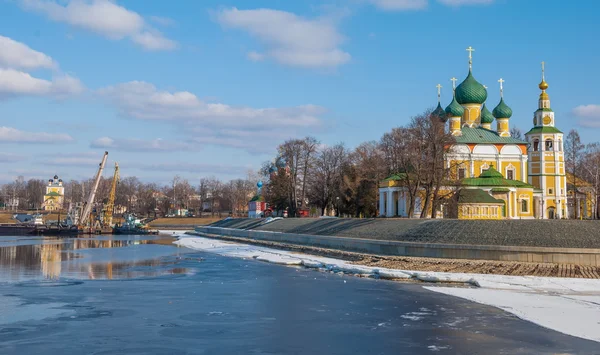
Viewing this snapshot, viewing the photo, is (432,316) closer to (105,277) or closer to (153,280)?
(153,280)

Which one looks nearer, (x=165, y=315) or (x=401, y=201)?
(x=165, y=315)

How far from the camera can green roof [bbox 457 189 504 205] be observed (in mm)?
51938

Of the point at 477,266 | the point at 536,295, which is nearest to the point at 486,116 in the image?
the point at 477,266

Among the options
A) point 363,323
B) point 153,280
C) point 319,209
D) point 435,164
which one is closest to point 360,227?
point 435,164

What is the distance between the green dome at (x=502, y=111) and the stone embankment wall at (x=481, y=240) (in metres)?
31.2

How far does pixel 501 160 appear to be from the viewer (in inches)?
2579

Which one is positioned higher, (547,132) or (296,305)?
(547,132)

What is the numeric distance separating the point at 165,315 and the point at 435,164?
3541 centimetres

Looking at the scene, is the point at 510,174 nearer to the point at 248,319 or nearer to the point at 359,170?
the point at 359,170

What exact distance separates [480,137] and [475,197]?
48.7ft

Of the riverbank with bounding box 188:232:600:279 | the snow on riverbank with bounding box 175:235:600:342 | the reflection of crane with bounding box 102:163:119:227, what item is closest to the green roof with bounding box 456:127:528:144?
the riverbank with bounding box 188:232:600:279

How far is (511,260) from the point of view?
29.3 m

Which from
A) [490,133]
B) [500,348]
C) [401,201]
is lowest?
[500,348]

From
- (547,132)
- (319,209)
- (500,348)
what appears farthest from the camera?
(319,209)
